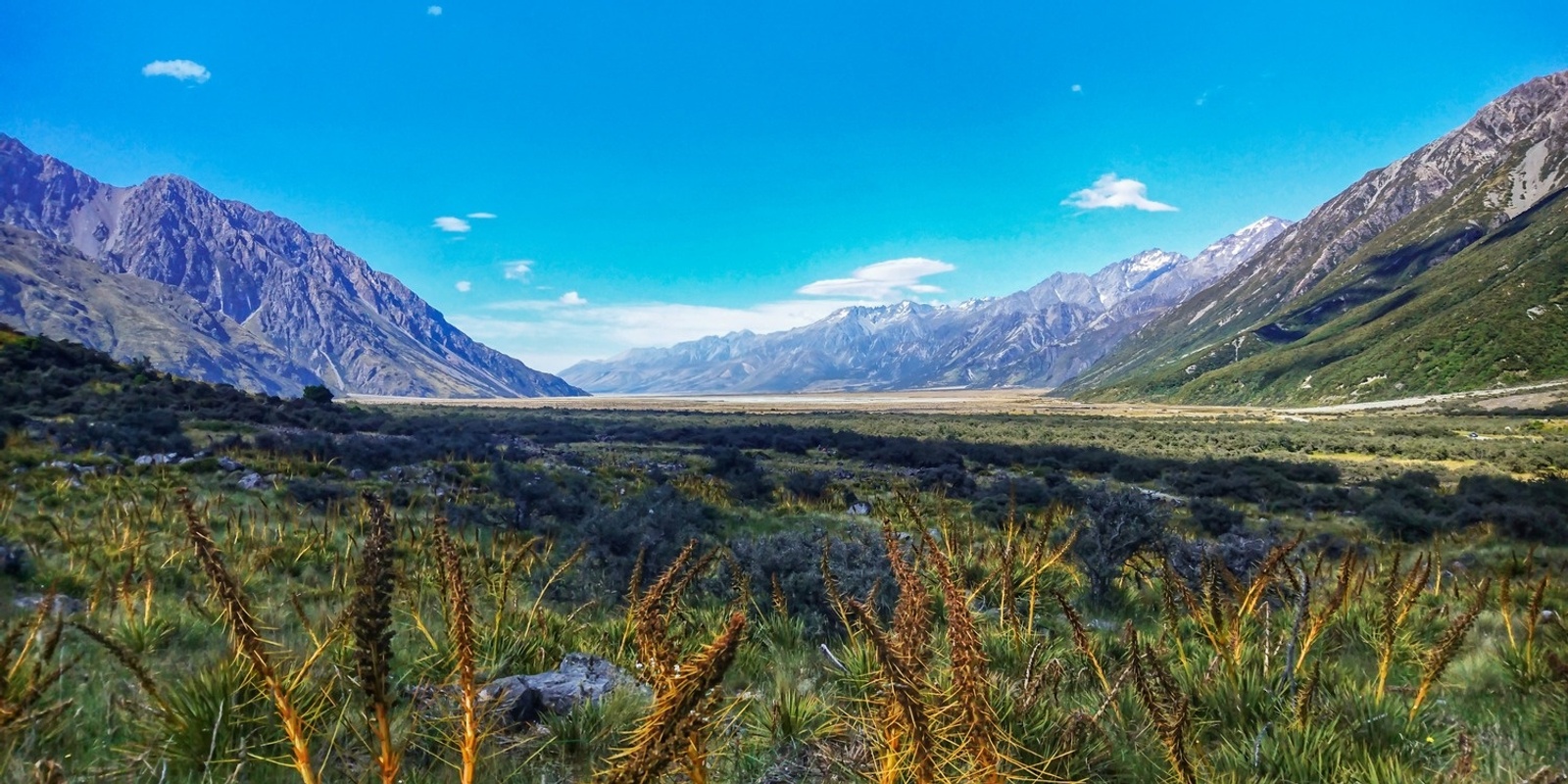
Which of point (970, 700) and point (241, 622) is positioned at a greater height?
point (241, 622)

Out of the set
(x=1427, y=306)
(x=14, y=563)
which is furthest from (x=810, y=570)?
(x=1427, y=306)

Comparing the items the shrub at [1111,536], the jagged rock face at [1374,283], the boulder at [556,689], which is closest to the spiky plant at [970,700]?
the boulder at [556,689]

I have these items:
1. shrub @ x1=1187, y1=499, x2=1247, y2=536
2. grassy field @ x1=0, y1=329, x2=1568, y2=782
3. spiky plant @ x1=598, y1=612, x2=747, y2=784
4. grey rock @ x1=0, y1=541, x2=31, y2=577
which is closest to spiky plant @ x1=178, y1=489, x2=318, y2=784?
grassy field @ x1=0, y1=329, x2=1568, y2=782

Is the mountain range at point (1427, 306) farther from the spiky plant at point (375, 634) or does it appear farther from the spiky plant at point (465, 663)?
the spiky plant at point (375, 634)

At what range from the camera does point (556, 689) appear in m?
4.42

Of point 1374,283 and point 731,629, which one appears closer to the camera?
point 731,629

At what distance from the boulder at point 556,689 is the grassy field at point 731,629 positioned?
0.11 meters

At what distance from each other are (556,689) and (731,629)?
3.66m

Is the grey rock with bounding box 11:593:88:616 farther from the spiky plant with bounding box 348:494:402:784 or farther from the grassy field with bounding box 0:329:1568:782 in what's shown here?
the spiky plant with bounding box 348:494:402:784

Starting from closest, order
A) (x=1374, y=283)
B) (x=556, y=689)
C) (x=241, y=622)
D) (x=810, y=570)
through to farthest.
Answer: (x=241, y=622) < (x=556, y=689) < (x=810, y=570) < (x=1374, y=283)

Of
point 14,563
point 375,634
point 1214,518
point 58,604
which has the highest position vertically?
point 375,634

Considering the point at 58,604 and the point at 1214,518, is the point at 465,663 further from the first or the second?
the point at 1214,518

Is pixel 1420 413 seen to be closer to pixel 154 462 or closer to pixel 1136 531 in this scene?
pixel 1136 531

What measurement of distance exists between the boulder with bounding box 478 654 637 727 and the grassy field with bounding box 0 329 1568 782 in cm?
11
